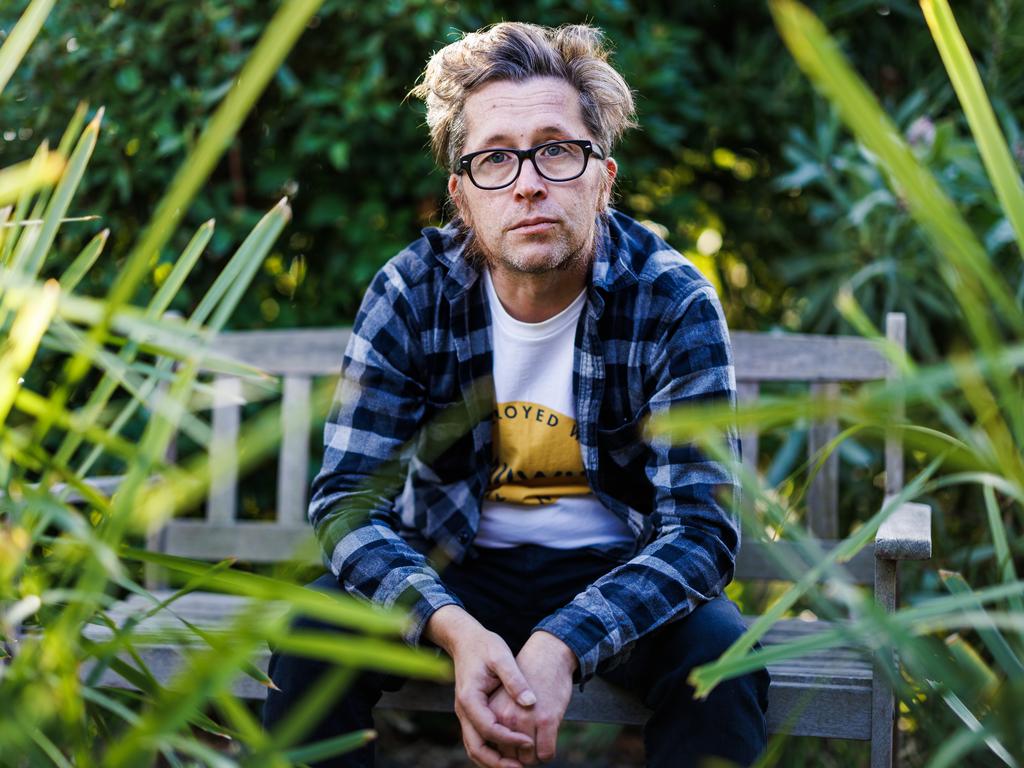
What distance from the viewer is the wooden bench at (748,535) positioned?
1478 mm

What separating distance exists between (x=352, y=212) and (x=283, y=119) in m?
0.27

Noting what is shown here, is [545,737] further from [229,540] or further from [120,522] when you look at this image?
[229,540]

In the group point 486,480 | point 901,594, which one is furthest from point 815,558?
point 901,594

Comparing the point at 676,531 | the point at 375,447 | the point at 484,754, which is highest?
the point at 375,447

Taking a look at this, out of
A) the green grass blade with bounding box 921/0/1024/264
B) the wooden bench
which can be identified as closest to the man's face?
the wooden bench

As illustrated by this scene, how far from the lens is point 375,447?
1.73m

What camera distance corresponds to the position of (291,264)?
2.64 meters

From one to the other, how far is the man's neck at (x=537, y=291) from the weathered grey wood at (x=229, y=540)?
764 mm

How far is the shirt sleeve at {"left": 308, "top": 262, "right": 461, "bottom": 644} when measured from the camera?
157 cm

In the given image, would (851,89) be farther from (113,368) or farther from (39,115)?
(39,115)

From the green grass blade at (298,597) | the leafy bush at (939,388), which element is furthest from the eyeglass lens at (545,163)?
the green grass blade at (298,597)

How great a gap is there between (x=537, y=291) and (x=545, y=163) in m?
0.21

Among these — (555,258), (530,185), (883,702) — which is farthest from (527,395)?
(883,702)

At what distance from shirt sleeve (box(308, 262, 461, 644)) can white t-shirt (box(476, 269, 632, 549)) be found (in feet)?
0.48
